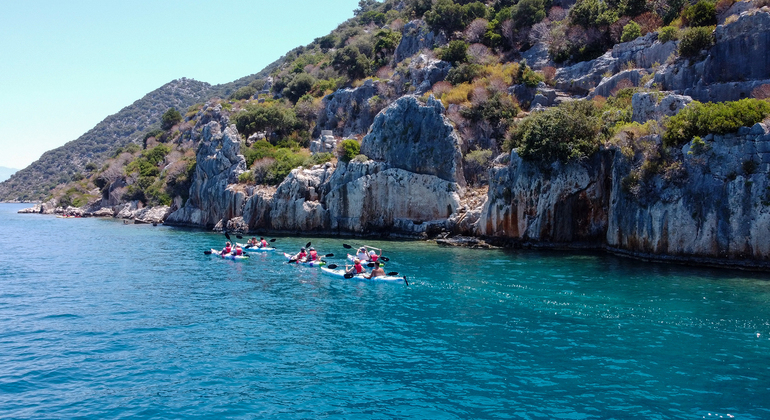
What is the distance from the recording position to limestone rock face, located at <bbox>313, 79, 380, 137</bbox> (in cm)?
6328

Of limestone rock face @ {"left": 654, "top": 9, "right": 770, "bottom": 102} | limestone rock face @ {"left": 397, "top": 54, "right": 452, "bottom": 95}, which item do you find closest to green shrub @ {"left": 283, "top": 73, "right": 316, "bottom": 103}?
limestone rock face @ {"left": 397, "top": 54, "right": 452, "bottom": 95}

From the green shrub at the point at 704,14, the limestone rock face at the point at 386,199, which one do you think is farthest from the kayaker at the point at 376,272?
the green shrub at the point at 704,14

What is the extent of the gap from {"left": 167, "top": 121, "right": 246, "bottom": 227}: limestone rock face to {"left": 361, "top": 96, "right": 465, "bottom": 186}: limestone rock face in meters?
17.4

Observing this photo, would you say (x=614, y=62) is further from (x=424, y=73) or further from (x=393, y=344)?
(x=393, y=344)

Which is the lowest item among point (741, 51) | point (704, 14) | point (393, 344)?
point (393, 344)

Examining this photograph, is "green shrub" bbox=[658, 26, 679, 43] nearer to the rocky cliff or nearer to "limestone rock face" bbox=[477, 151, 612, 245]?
"limestone rock face" bbox=[477, 151, 612, 245]

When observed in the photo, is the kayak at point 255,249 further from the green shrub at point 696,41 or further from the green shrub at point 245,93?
the green shrub at point 245,93

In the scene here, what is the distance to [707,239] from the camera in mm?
27859

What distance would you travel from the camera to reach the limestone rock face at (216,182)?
180 ft

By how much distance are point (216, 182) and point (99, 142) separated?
13250cm

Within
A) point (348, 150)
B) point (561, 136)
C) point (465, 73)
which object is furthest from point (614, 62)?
point (348, 150)

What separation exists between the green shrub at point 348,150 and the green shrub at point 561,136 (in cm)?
1758

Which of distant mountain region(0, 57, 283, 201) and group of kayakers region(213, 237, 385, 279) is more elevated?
distant mountain region(0, 57, 283, 201)

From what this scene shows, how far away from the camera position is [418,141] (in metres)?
45.3
